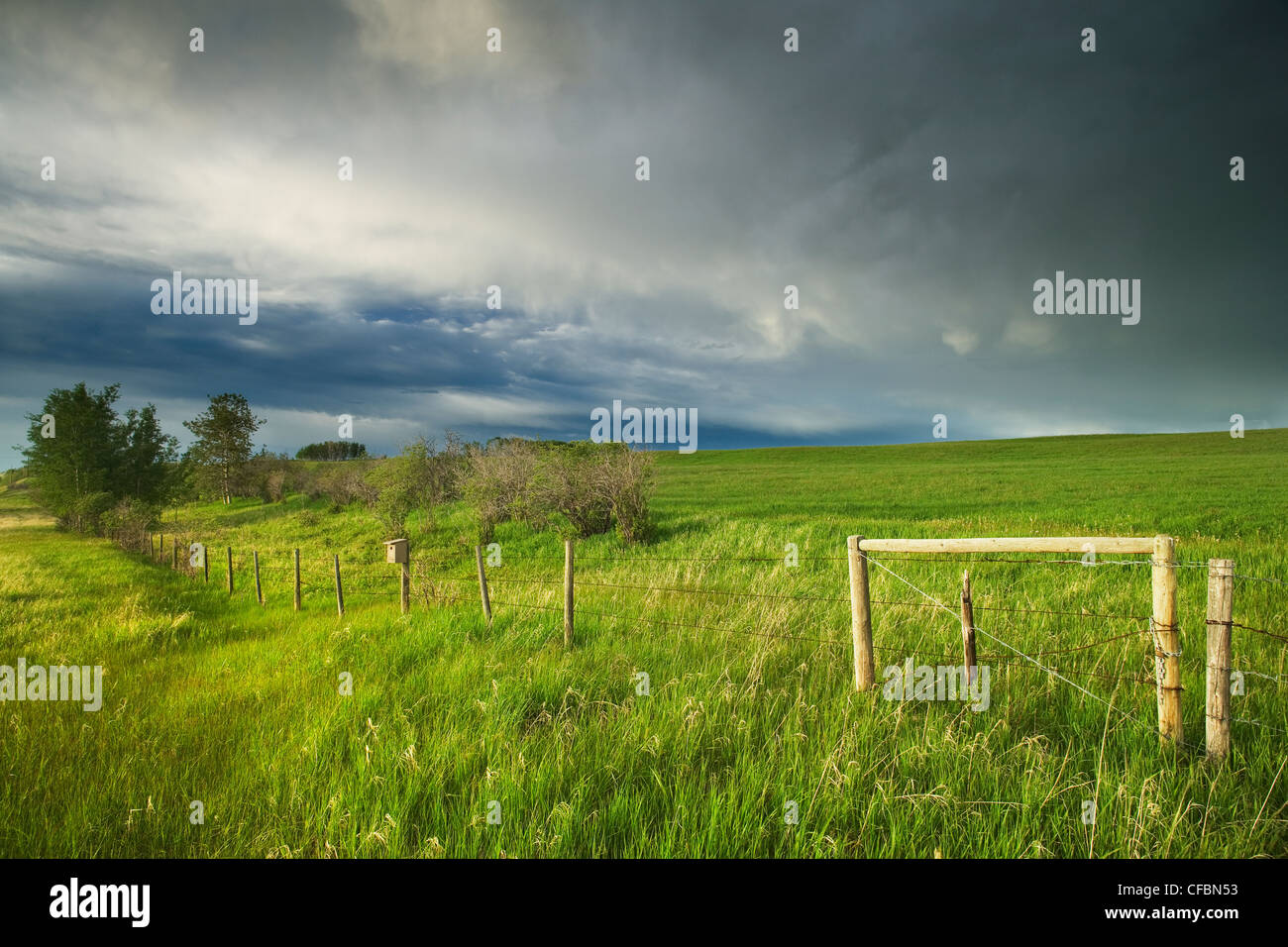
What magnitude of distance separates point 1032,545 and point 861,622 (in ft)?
5.82

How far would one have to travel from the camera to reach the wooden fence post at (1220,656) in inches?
156

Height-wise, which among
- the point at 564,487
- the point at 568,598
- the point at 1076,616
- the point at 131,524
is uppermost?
the point at 564,487

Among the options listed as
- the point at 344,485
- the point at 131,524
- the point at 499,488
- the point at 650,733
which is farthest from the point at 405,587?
the point at 344,485

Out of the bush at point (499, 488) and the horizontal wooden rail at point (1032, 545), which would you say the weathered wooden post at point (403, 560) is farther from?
the bush at point (499, 488)

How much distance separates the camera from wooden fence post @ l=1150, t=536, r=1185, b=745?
164 inches

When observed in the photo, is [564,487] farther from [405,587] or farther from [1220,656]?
[1220,656]

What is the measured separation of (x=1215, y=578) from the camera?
158 inches

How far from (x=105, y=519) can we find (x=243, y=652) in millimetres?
46163

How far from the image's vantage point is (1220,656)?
3988 millimetres

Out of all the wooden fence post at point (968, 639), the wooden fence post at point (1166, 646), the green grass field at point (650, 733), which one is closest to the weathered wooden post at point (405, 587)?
the green grass field at point (650, 733)

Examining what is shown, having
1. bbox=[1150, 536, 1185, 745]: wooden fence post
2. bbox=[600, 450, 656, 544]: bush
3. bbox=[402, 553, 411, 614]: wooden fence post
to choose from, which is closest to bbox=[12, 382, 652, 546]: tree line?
bbox=[600, 450, 656, 544]: bush

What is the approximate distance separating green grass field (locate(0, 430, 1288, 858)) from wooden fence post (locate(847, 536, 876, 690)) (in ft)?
0.63

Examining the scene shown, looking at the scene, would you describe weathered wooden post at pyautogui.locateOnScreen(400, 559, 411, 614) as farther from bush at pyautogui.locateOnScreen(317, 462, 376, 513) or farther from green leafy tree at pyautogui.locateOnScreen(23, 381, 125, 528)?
green leafy tree at pyautogui.locateOnScreen(23, 381, 125, 528)

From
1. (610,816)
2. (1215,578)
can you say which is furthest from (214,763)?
(1215,578)
